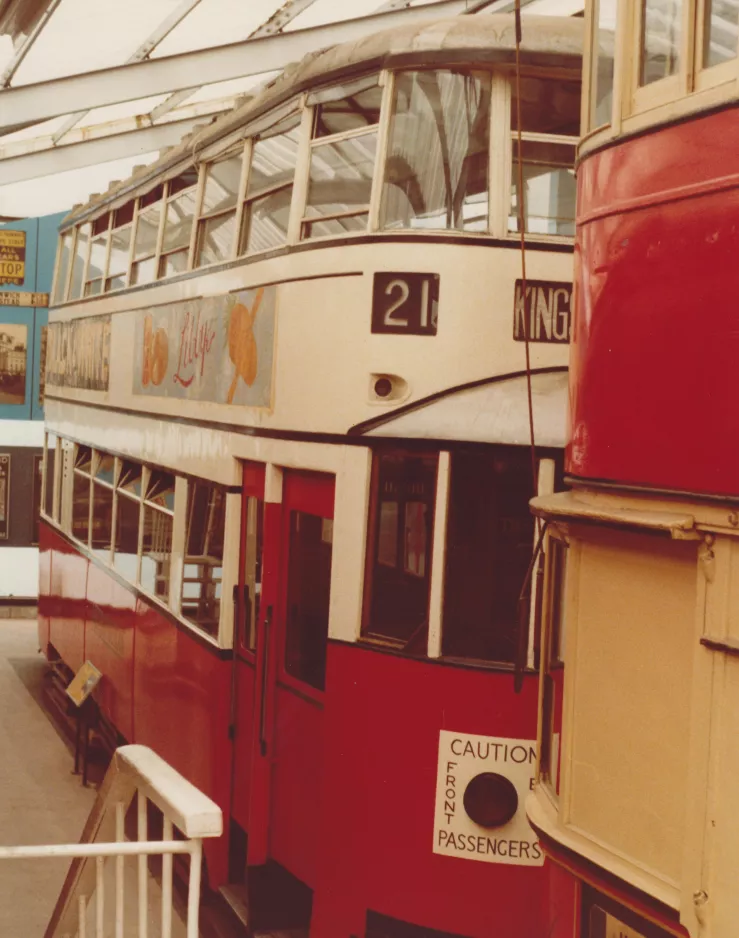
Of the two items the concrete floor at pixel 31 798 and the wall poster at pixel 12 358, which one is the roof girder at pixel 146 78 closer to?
the concrete floor at pixel 31 798

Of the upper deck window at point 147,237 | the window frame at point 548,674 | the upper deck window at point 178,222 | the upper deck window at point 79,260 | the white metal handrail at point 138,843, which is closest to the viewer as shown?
the white metal handrail at point 138,843

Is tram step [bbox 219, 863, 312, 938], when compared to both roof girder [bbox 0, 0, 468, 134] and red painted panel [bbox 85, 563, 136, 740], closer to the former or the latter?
red painted panel [bbox 85, 563, 136, 740]

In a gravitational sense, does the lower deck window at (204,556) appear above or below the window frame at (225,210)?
below

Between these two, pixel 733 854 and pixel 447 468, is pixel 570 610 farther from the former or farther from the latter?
pixel 447 468

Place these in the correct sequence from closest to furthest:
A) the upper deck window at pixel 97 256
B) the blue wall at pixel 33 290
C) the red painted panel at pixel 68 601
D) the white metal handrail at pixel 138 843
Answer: the white metal handrail at pixel 138 843
the upper deck window at pixel 97 256
the red painted panel at pixel 68 601
the blue wall at pixel 33 290

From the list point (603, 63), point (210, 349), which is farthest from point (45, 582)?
point (603, 63)

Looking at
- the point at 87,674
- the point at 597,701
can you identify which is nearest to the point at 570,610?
the point at 597,701

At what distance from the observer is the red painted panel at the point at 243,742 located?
689 centimetres

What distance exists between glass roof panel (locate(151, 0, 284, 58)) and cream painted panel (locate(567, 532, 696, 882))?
26.6ft

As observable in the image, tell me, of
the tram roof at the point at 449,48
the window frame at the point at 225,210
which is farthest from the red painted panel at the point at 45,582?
the tram roof at the point at 449,48

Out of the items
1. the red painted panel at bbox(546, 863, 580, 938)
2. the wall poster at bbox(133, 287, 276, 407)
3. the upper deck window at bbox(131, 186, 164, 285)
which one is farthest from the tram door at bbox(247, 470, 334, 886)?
the upper deck window at bbox(131, 186, 164, 285)

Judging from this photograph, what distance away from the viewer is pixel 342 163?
6184 mm

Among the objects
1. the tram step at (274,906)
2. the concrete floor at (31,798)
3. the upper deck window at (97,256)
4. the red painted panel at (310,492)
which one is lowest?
the concrete floor at (31,798)

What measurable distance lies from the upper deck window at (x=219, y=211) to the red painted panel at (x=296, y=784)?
2409mm
